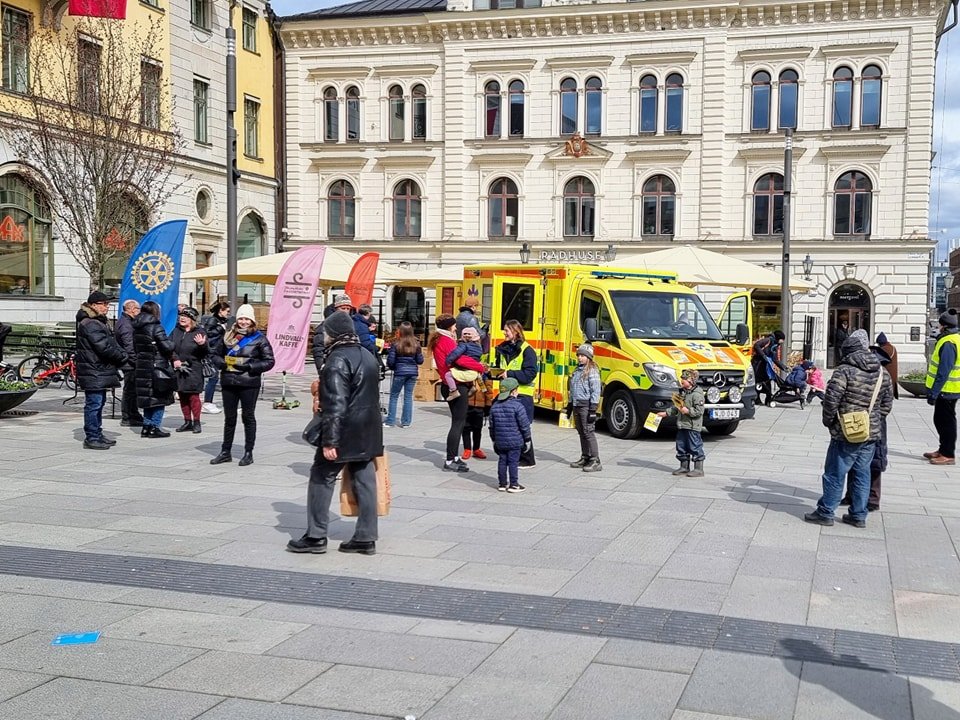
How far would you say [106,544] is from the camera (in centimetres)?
728

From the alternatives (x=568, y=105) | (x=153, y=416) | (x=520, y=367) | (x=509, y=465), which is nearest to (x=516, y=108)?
(x=568, y=105)

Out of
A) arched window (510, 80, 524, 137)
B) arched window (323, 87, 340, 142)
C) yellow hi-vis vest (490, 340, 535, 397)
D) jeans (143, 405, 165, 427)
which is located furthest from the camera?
arched window (323, 87, 340, 142)

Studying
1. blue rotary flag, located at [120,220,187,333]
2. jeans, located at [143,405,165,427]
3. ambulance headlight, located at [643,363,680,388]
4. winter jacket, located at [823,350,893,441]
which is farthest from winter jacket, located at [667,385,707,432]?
blue rotary flag, located at [120,220,187,333]

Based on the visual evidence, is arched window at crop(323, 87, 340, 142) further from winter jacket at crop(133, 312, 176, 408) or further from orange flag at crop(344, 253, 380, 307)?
winter jacket at crop(133, 312, 176, 408)

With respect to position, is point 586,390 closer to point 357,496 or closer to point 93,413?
point 357,496

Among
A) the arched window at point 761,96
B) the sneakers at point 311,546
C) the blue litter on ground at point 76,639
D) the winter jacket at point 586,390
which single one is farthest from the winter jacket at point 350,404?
the arched window at point 761,96

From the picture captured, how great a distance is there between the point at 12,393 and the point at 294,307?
4.18 metres

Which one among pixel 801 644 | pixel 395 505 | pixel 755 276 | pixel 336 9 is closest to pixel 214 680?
pixel 801 644

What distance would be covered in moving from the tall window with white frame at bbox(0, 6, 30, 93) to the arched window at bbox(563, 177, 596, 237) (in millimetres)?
19524

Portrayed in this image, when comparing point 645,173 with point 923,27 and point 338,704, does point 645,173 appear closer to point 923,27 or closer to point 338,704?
point 923,27

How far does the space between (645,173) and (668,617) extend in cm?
3232

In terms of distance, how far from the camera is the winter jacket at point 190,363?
43.5ft

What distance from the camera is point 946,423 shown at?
39.0ft

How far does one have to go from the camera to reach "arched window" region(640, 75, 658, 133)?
36.3 metres
